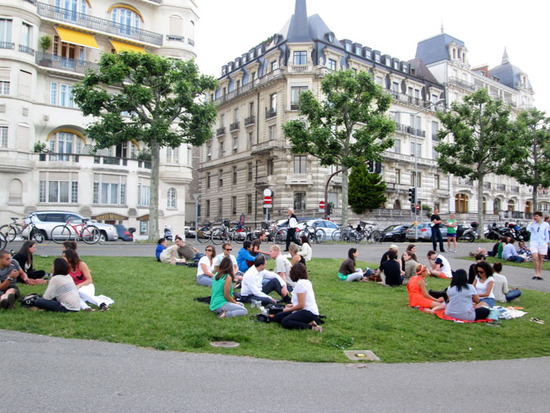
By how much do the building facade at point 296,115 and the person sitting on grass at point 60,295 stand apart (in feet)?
120

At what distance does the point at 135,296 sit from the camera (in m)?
10.0

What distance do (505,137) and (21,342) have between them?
3679cm

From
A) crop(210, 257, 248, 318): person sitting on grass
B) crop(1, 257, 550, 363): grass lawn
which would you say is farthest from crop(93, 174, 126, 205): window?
crop(210, 257, 248, 318): person sitting on grass

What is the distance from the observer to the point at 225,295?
8.64 metres

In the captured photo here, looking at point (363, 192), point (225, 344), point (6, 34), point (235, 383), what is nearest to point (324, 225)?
point (363, 192)

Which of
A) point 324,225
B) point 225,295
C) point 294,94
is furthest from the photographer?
point 294,94

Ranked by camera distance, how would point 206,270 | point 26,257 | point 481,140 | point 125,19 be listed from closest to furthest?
point 26,257 → point 206,270 → point 481,140 → point 125,19

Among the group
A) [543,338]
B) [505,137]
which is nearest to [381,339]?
[543,338]

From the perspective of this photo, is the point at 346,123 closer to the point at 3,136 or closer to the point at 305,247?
the point at 305,247

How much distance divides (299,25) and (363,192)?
19642 mm

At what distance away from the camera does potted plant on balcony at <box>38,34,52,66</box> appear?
34438 millimetres

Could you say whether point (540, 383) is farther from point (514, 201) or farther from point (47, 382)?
point (514, 201)

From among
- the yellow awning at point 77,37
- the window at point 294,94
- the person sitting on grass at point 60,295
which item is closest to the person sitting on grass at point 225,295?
the person sitting on grass at point 60,295

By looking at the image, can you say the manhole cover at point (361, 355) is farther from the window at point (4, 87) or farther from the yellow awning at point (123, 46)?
the yellow awning at point (123, 46)
